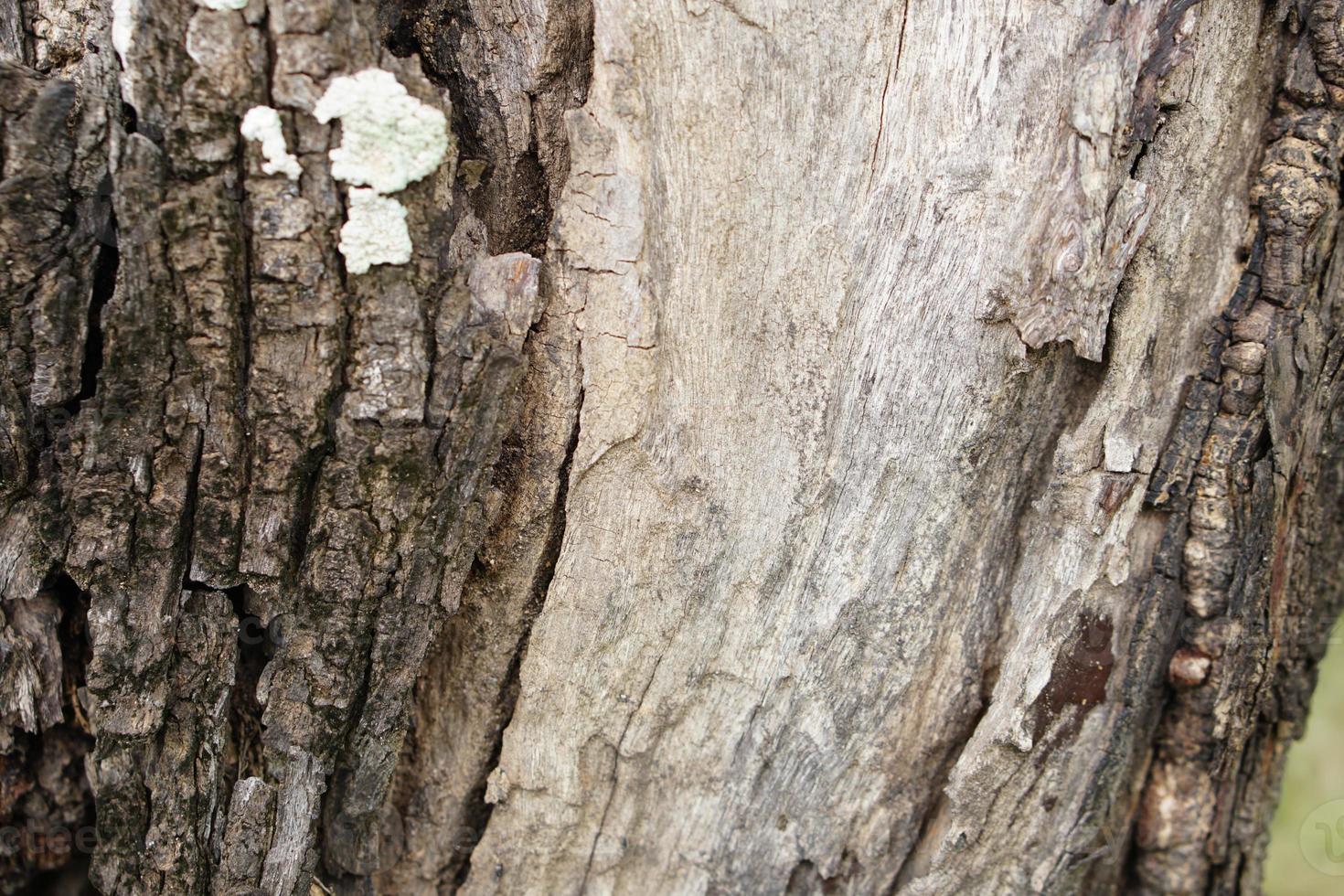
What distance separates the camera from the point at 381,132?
1.95 m

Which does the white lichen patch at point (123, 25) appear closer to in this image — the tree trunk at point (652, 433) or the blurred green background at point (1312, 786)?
the tree trunk at point (652, 433)

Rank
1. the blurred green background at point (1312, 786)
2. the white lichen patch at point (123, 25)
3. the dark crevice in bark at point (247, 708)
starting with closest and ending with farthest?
the white lichen patch at point (123, 25), the dark crevice in bark at point (247, 708), the blurred green background at point (1312, 786)

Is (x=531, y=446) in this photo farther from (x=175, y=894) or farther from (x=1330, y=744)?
(x=1330, y=744)

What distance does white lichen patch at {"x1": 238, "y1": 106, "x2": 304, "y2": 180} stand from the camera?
74.8 inches

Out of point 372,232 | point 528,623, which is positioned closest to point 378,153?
point 372,232

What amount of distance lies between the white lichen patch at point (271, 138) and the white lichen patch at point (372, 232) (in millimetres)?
134

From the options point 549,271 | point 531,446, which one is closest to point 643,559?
point 531,446

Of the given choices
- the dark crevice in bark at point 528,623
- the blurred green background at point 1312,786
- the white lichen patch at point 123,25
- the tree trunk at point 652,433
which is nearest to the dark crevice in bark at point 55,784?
the tree trunk at point 652,433

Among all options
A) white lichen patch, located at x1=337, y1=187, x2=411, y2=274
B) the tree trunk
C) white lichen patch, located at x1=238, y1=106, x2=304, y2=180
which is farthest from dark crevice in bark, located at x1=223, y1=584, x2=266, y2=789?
white lichen patch, located at x1=238, y1=106, x2=304, y2=180

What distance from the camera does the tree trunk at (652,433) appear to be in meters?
2.03

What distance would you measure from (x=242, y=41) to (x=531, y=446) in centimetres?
108

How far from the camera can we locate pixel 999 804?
2559 mm

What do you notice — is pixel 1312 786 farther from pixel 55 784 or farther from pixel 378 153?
pixel 55 784

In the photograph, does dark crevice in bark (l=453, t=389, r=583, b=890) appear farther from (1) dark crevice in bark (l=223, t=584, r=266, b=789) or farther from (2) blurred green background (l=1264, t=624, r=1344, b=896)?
(2) blurred green background (l=1264, t=624, r=1344, b=896)
